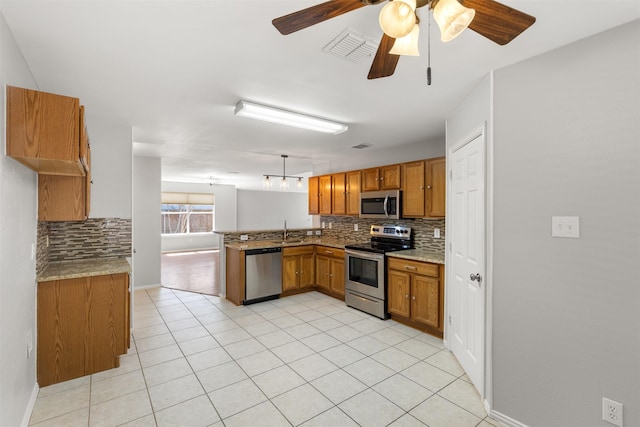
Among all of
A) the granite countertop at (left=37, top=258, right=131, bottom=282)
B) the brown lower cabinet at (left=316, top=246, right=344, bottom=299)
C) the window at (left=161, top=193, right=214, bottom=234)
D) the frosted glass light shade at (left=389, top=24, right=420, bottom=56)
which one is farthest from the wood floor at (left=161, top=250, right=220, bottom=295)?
the frosted glass light shade at (left=389, top=24, right=420, bottom=56)

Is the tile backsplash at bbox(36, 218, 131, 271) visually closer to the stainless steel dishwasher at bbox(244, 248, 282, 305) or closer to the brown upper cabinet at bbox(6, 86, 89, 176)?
the brown upper cabinet at bbox(6, 86, 89, 176)

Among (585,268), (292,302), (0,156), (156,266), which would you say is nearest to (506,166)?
(585,268)

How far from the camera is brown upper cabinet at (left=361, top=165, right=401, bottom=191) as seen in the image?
14.0 ft

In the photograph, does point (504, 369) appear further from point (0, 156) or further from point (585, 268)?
point (0, 156)

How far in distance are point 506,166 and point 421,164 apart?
1877 millimetres

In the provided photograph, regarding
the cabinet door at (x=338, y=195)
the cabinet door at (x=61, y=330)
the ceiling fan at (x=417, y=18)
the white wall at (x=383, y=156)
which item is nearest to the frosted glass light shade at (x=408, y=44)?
the ceiling fan at (x=417, y=18)

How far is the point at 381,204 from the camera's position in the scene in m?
→ 4.38

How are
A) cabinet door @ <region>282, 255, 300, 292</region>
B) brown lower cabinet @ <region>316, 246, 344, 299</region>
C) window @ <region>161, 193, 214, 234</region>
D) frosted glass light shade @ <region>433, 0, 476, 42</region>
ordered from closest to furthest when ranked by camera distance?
frosted glass light shade @ <region>433, 0, 476, 42</region>, brown lower cabinet @ <region>316, 246, 344, 299</region>, cabinet door @ <region>282, 255, 300, 292</region>, window @ <region>161, 193, 214, 234</region>

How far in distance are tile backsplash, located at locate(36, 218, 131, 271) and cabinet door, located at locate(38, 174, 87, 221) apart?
39 centimetres

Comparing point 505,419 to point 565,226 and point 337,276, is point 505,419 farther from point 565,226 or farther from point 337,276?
point 337,276

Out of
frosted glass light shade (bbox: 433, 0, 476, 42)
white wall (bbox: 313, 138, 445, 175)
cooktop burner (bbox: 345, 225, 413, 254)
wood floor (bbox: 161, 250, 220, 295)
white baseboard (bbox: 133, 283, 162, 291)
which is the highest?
white wall (bbox: 313, 138, 445, 175)

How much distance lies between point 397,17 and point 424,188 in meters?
3.03

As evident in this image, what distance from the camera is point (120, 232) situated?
347cm

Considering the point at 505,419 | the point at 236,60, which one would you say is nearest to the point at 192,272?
the point at 236,60
